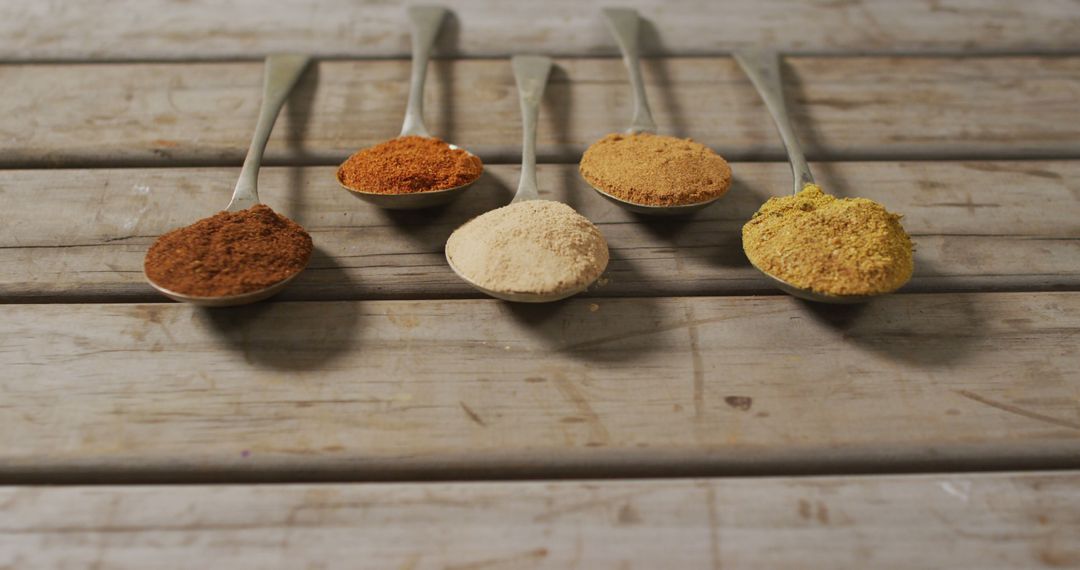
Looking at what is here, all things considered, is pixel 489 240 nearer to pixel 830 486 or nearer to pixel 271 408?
pixel 271 408

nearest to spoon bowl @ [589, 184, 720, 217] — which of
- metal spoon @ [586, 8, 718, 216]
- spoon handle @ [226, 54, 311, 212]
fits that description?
metal spoon @ [586, 8, 718, 216]

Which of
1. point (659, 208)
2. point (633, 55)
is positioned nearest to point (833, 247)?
point (659, 208)

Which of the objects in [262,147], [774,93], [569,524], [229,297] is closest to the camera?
[569,524]

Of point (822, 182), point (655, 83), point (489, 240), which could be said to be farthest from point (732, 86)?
point (489, 240)

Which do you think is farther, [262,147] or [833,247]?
[262,147]

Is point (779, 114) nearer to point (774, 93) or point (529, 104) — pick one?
point (774, 93)

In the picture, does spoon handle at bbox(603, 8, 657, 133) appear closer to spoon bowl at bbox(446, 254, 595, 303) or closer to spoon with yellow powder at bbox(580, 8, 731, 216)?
spoon with yellow powder at bbox(580, 8, 731, 216)
